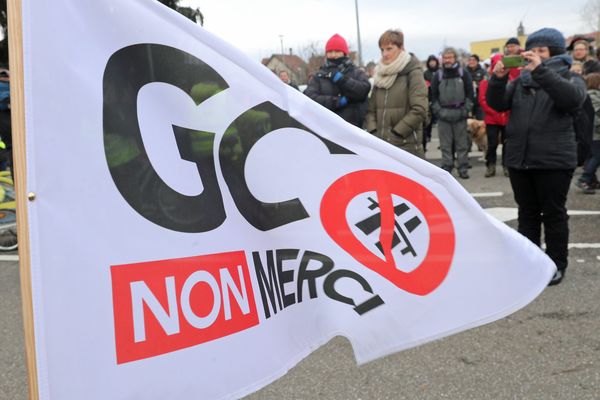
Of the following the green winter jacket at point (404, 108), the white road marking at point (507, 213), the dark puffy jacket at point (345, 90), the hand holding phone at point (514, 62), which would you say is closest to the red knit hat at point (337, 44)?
the dark puffy jacket at point (345, 90)

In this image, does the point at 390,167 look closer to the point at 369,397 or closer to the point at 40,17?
the point at 40,17

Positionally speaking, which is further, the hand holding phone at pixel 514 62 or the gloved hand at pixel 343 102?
the gloved hand at pixel 343 102

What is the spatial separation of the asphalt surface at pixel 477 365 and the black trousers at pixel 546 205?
371 millimetres

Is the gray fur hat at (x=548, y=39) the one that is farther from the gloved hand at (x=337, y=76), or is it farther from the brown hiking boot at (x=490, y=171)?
the brown hiking boot at (x=490, y=171)

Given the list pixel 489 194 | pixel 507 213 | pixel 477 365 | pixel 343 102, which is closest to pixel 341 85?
pixel 343 102

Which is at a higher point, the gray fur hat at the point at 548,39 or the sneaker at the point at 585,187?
the gray fur hat at the point at 548,39

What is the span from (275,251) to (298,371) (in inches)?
57.4

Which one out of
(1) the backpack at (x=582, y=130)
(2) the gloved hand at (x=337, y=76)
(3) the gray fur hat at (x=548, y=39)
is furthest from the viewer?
(2) the gloved hand at (x=337, y=76)

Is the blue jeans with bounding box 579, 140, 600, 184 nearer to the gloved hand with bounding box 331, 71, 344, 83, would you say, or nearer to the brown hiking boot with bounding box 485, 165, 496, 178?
the brown hiking boot with bounding box 485, 165, 496, 178

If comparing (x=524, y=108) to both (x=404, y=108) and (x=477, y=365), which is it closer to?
(x=404, y=108)

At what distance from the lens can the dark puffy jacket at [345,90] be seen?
5504 millimetres

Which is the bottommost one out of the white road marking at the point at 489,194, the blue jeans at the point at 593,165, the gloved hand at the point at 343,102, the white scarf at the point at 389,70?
the white road marking at the point at 489,194

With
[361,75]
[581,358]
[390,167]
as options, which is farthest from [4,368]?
[361,75]

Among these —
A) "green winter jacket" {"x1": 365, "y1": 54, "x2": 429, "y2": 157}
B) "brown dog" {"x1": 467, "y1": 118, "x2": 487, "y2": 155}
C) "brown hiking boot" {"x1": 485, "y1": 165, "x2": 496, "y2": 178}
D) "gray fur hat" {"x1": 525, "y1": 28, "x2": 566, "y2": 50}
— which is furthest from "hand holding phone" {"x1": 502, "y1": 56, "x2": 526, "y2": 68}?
"brown dog" {"x1": 467, "y1": 118, "x2": 487, "y2": 155}
